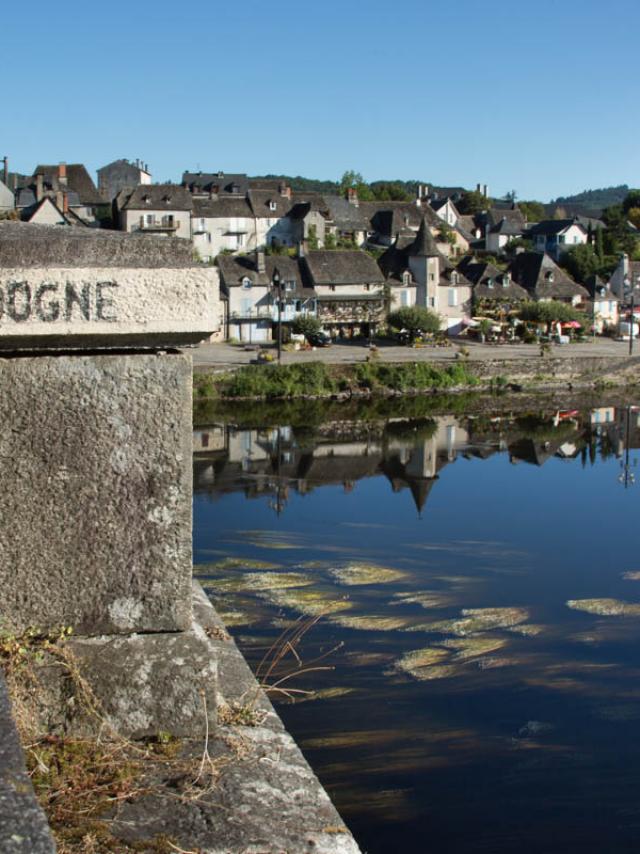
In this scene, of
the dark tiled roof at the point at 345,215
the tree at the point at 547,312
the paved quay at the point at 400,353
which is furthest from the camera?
the dark tiled roof at the point at 345,215

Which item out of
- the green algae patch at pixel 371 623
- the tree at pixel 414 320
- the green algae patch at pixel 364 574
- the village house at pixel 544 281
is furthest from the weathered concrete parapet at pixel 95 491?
the village house at pixel 544 281

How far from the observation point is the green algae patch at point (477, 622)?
12.9 meters

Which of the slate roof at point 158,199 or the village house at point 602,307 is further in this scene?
the slate roof at point 158,199

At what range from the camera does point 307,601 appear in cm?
1399

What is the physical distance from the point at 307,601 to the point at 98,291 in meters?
12.0

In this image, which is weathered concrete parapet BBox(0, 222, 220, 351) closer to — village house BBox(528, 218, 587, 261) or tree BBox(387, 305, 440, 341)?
tree BBox(387, 305, 440, 341)

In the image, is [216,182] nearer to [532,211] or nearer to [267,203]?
[267,203]

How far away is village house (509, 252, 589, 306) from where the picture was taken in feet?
188

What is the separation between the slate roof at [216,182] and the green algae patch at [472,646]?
2371 inches

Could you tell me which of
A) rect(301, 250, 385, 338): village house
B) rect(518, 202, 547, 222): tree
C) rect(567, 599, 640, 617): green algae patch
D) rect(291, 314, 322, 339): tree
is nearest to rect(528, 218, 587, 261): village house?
rect(518, 202, 547, 222): tree

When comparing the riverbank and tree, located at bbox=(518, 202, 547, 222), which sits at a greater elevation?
tree, located at bbox=(518, 202, 547, 222)

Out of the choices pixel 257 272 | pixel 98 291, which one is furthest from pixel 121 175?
pixel 98 291

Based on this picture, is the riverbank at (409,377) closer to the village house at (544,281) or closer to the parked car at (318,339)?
the parked car at (318,339)

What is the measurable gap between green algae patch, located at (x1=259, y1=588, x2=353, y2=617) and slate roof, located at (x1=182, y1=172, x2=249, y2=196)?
5822cm
